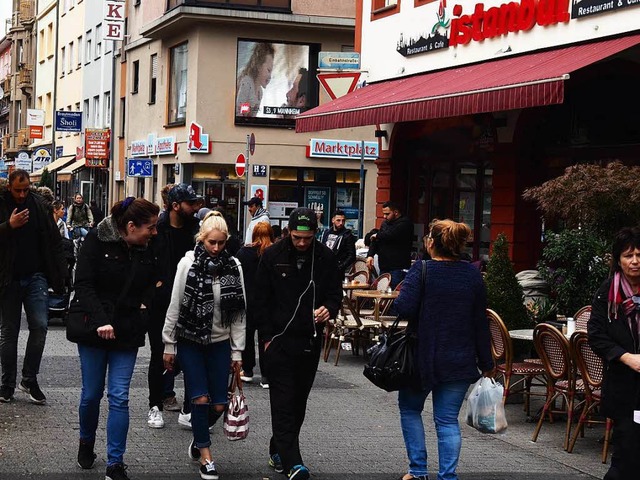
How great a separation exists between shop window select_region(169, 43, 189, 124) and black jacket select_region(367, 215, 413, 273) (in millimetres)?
19860

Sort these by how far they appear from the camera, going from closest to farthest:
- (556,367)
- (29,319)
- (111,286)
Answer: (111,286)
(556,367)
(29,319)

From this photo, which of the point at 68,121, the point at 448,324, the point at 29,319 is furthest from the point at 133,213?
the point at 68,121

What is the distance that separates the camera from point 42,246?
998 cm

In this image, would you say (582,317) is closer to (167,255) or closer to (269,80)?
(167,255)

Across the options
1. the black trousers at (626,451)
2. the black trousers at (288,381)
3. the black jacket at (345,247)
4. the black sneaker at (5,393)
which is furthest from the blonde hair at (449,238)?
the black jacket at (345,247)

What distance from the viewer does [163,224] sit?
30.5 feet

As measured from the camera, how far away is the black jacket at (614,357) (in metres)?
6.34

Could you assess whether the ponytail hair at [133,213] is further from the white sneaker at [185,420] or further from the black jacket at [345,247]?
the black jacket at [345,247]

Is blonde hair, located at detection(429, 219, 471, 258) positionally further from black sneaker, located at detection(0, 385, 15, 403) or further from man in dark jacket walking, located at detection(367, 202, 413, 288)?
man in dark jacket walking, located at detection(367, 202, 413, 288)

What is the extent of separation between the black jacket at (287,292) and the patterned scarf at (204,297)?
172mm

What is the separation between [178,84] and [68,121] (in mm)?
9941

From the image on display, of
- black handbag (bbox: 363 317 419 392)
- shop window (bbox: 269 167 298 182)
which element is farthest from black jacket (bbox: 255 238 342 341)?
shop window (bbox: 269 167 298 182)

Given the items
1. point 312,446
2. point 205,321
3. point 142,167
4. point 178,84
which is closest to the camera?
point 205,321

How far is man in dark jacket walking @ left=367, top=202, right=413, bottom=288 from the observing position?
16.6 m
